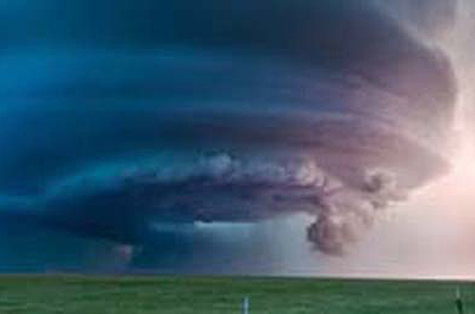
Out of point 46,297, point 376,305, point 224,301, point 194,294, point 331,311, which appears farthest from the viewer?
point 194,294

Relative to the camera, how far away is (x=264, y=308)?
8719cm

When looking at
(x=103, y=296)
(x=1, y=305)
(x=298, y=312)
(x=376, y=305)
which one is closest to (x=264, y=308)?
(x=298, y=312)

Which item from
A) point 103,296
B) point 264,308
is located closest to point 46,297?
point 103,296

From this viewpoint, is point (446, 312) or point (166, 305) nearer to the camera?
point (446, 312)

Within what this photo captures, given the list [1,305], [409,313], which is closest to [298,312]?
[409,313]

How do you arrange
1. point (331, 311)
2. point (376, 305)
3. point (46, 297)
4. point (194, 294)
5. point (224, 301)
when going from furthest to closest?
point (194, 294) → point (46, 297) → point (224, 301) → point (376, 305) → point (331, 311)

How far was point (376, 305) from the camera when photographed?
94.4 m

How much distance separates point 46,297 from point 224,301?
76.4 feet

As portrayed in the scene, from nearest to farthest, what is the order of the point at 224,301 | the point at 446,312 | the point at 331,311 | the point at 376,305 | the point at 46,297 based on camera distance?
the point at 446,312 → the point at 331,311 → the point at 376,305 → the point at 224,301 → the point at 46,297

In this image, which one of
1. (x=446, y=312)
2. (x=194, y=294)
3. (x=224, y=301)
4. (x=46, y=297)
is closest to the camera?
(x=446, y=312)

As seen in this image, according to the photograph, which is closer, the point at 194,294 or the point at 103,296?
the point at 103,296

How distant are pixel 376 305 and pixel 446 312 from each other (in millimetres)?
16480

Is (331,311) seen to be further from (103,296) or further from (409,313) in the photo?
(103,296)

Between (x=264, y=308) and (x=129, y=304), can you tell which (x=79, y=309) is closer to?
(x=129, y=304)
